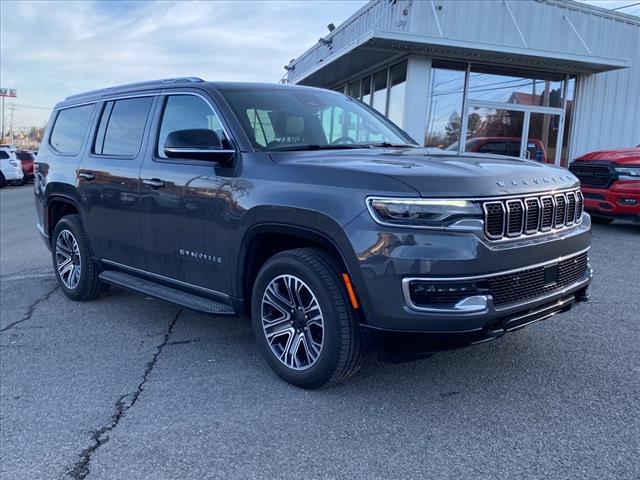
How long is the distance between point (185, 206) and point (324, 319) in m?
1.45

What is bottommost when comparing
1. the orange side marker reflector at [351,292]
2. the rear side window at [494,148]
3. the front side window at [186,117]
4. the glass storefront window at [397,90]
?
the orange side marker reflector at [351,292]

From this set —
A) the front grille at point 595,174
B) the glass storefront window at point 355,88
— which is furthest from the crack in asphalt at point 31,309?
the glass storefront window at point 355,88

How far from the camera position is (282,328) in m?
3.75

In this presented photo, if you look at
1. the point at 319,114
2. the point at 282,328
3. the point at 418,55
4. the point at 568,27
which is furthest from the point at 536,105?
the point at 282,328

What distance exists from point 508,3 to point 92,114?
11357 mm

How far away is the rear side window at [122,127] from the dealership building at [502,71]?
779 cm

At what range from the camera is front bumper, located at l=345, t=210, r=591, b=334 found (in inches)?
118

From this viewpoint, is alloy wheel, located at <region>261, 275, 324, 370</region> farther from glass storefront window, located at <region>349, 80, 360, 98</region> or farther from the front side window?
glass storefront window, located at <region>349, 80, 360, 98</region>

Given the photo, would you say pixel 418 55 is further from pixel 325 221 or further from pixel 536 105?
pixel 325 221

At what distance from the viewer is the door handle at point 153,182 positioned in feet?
14.4

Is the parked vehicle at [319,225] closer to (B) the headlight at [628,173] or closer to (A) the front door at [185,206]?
(A) the front door at [185,206]

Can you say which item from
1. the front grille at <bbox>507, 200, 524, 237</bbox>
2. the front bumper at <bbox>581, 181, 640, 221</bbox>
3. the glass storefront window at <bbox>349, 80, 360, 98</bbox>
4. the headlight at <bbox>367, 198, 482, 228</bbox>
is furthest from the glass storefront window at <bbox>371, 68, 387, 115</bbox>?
the headlight at <bbox>367, 198, 482, 228</bbox>

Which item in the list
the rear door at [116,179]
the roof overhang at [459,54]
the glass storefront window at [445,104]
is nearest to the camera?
the rear door at [116,179]

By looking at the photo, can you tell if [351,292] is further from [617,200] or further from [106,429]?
[617,200]
